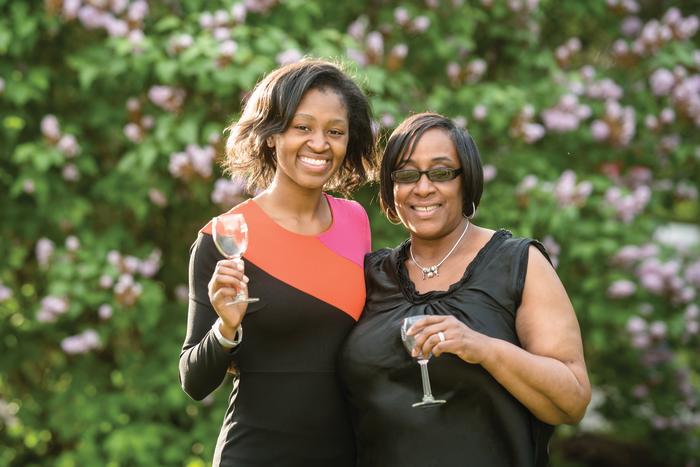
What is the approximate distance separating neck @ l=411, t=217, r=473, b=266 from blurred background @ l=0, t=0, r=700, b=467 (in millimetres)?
2080

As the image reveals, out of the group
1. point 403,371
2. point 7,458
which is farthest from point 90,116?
point 403,371

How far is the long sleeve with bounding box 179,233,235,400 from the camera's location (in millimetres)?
3045

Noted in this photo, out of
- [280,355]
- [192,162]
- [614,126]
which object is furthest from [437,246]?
[614,126]

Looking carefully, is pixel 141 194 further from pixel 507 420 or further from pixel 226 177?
pixel 507 420

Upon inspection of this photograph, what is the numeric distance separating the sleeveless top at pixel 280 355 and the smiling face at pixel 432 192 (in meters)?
0.36

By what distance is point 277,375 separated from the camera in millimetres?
3217

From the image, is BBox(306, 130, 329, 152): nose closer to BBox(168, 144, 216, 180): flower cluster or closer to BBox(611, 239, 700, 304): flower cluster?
BBox(168, 144, 216, 180): flower cluster

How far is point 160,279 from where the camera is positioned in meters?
6.05

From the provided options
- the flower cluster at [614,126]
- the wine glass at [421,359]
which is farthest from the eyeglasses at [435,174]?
the flower cluster at [614,126]

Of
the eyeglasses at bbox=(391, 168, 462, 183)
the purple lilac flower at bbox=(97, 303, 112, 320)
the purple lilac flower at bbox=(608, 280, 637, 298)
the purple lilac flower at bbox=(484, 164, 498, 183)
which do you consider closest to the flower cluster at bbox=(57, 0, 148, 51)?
the purple lilac flower at bbox=(97, 303, 112, 320)

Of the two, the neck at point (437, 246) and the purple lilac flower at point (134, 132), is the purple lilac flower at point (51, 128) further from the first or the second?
the neck at point (437, 246)

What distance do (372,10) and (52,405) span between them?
3.08 meters

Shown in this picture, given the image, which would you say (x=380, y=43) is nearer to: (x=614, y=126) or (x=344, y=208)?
(x=614, y=126)

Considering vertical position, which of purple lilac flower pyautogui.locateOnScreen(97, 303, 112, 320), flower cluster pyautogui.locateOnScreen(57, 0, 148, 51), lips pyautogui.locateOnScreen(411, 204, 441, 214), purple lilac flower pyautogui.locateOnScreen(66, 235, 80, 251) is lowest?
purple lilac flower pyautogui.locateOnScreen(97, 303, 112, 320)
